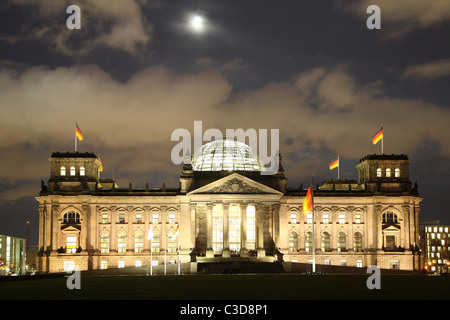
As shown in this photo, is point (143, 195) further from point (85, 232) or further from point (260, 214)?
point (260, 214)

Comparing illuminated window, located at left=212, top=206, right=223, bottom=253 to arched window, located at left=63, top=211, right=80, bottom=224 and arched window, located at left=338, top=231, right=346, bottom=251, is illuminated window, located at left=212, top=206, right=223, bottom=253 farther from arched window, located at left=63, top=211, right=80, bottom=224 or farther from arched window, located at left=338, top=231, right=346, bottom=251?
arched window, located at left=63, top=211, right=80, bottom=224

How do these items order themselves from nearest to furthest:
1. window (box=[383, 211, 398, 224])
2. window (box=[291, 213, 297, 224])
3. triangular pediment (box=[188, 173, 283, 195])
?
triangular pediment (box=[188, 173, 283, 195]), window (box=[291, 213, 297, 224]), window (box=[383, 211, 398, 224])

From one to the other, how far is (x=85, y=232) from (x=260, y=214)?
3129 cm

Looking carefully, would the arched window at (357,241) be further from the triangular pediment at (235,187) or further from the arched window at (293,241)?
the triangular pediment at (235,187)

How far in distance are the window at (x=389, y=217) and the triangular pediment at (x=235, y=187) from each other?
22234 millimetres

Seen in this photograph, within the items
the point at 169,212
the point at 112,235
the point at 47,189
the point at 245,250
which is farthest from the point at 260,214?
the point at 47,189

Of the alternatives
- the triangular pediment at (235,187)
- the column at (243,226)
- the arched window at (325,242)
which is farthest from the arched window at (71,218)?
the arched window at (325,242)

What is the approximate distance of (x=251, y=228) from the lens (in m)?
126

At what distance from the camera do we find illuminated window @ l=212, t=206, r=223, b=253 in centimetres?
12525

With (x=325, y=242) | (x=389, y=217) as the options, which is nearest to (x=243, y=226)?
(x=325, y=242)

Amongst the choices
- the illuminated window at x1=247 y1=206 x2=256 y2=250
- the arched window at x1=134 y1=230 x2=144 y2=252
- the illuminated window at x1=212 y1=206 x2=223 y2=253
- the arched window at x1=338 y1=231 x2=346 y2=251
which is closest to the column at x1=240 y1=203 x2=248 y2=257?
the illuminated window at x1=247 y1=206 x2=256 y2=250

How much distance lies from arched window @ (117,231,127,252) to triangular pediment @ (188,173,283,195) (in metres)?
15.7
